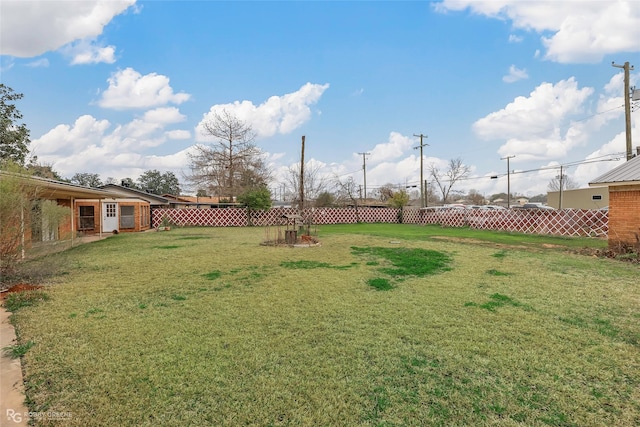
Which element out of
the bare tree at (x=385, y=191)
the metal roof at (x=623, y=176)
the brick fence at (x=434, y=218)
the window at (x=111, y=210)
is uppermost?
the bare tree at (x=385, y=191)

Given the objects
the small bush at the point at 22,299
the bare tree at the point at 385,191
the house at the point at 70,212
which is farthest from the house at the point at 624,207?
the bare tree at the point at 385,191

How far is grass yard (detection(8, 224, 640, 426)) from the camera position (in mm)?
1711

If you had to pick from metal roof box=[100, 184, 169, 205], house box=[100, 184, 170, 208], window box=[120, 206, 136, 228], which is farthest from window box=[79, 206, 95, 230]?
house box=[100, 184, 170, 208]

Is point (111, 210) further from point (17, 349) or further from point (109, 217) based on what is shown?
point (17, 349)

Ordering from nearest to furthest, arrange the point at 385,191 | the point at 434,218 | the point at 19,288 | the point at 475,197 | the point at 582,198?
the point at 19,288
the point at 434,218
the point at 582,198
the point at 385,191
the point at 475,197

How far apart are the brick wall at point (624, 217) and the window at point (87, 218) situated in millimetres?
17680

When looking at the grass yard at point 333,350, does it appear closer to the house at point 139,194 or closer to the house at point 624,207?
the house at point 624,207

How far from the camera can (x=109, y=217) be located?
14.3 m

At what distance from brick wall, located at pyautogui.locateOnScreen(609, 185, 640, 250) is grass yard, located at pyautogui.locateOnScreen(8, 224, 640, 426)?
2.99 meters

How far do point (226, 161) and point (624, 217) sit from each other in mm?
21651

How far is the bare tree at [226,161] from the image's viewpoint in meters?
23.5

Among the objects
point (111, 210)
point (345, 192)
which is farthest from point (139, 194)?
point (345, 192)

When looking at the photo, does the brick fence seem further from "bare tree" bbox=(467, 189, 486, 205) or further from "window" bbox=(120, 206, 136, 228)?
"bare tree" bbox=(467, 189, 486, 205)

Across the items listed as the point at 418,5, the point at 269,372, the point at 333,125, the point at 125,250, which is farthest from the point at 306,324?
the point at 333,125
